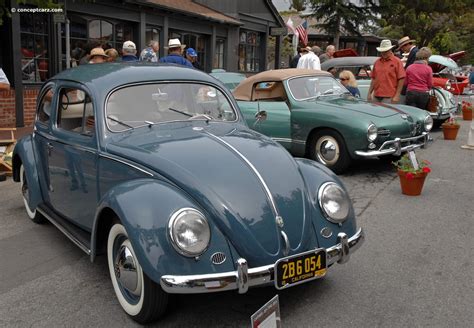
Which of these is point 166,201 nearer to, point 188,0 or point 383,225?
point 383,225

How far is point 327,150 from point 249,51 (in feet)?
51.2

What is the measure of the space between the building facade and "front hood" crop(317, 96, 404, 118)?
489 centimetres

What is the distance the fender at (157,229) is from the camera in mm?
2744

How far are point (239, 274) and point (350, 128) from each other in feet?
15.1

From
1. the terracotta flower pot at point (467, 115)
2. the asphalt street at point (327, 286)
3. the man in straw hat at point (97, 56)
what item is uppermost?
the man in straw hat at point (97, 56)

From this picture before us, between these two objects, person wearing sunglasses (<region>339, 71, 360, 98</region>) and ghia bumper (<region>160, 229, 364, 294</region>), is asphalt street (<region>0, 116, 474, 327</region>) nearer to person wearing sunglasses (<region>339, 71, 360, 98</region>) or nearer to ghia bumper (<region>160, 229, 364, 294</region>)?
ghia bumper (<region>160, 229, 364, 294</region>)

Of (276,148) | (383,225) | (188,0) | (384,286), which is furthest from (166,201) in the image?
(188,0)

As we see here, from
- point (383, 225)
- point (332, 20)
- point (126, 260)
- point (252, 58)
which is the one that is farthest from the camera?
point (332, 20)

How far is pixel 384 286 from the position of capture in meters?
3.59

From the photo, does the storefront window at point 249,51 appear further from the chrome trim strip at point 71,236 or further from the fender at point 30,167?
the chrome trim strip at point 71,236

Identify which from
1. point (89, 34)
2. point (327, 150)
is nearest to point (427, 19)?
point (89, 34)

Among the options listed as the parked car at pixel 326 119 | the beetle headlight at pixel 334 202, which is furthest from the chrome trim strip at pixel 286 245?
the parked car at pixel 326 119

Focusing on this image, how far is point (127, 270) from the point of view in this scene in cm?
309

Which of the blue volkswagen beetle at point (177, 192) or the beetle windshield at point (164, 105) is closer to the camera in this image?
the blue volkswagen beetle at point (177, 192)
